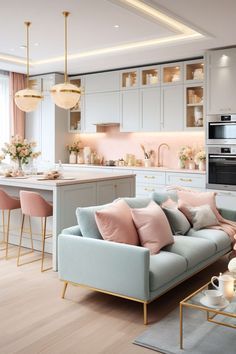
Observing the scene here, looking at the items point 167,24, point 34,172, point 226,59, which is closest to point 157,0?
point 167,24

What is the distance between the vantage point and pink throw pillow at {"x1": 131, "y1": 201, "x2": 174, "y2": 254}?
372 cm

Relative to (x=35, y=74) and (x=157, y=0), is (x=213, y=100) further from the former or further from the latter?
(x=35, y=74)

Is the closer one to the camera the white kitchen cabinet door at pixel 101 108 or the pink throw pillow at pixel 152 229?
the pink throw pillow at pixel 152 229

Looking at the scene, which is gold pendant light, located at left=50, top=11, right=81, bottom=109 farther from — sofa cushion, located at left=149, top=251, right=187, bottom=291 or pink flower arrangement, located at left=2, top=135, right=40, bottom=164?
sofa cushion, located at left=149, top=251, right=187, bottom=291

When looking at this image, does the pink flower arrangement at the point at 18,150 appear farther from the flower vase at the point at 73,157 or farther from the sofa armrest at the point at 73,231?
the flower vase at the point at 73,157

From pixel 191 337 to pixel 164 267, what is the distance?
1.94 ft

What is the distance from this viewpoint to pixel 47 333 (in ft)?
10.1

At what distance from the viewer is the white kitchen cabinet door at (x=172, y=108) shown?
22.4 feet

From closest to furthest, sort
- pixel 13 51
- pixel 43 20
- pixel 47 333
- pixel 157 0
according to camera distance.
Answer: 1. pixel 47 333
2. pixel 157 0
3. pixel 43 20
4. pixel 13 51

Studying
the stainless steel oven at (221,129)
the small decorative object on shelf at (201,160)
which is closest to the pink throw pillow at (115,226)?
the stainless steel oven at (221,129)

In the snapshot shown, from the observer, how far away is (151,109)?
7.17m

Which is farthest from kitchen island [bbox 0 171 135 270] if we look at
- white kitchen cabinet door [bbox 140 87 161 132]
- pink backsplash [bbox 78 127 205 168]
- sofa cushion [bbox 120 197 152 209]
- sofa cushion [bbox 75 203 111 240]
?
pink backsplash [bbox 78 127 205 168]

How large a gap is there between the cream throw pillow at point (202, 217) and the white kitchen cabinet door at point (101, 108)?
3.40 metres

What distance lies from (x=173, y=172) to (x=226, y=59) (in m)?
1.85
